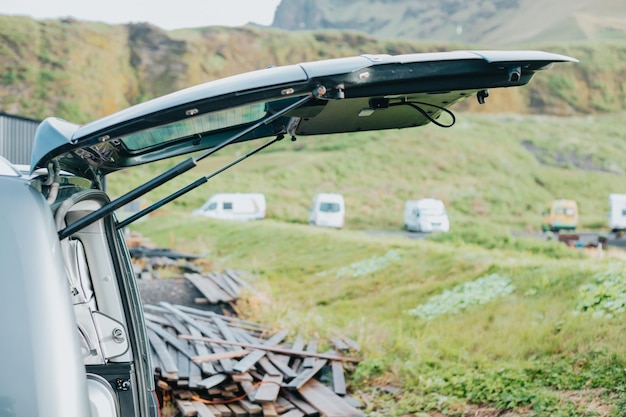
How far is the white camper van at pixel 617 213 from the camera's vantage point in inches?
1024

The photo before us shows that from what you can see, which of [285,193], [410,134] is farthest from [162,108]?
[410,134]

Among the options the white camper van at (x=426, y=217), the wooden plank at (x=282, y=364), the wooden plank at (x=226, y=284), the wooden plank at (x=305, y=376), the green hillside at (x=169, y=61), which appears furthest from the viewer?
the green hillside at (x=169, y=61)

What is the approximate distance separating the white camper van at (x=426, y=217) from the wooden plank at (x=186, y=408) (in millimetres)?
15693

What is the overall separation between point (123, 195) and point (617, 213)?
88.7 ft

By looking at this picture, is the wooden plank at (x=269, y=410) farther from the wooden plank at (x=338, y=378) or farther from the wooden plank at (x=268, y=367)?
the wooden plank at (x=338, y=378)

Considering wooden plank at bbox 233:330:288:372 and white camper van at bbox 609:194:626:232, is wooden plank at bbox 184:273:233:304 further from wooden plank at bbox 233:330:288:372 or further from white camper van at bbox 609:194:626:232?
white camper van at bbox 609:194:626:232

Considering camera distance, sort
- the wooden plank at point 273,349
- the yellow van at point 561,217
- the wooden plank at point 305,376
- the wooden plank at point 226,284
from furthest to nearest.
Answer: the yellow van at point 561,217, the wooden plank at point 226,284, the wooden plank at point 273,349, the wooden plank at point 305,376

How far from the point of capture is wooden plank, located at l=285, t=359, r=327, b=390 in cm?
773

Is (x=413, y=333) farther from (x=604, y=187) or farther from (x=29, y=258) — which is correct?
(x=604, y=187)

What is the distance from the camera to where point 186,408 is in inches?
277

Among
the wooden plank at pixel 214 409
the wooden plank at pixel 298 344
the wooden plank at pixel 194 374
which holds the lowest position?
the wooden plank at pixel 214 409

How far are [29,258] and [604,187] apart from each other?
111 feet

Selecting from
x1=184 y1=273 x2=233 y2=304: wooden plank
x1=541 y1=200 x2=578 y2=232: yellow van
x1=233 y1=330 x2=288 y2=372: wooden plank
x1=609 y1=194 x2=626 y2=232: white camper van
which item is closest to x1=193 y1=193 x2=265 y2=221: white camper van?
x1=184 y1=273 x2=233 y2=304: wooden plank

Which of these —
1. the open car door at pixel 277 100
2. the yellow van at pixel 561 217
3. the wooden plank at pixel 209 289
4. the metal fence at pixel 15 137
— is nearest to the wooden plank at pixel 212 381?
the open car door at pixel 277 100
